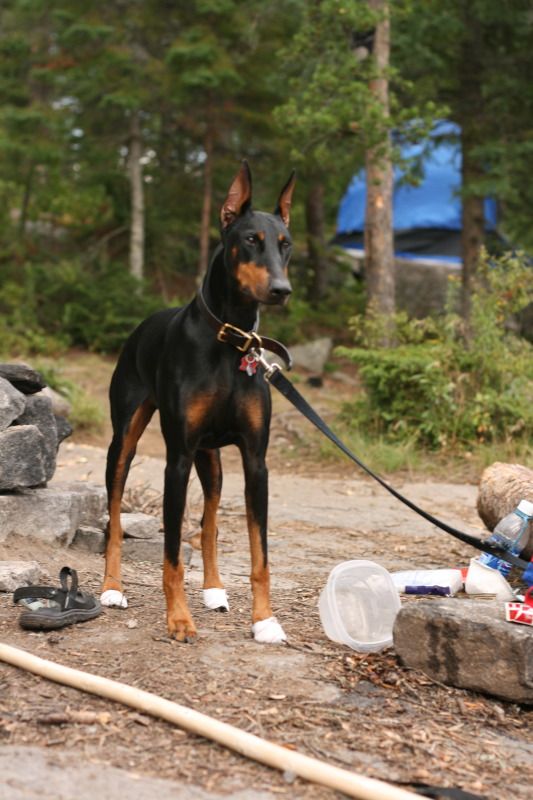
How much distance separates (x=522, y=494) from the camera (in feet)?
20.2

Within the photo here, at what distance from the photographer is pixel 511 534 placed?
542 cm

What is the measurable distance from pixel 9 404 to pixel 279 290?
226cm

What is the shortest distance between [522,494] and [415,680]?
2282 millimetres

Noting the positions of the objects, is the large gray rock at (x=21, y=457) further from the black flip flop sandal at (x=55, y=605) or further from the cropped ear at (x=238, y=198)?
the cropped ear at (x=238, y=198)

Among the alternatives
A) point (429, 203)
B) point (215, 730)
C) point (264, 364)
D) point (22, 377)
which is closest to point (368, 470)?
point (264, 364)

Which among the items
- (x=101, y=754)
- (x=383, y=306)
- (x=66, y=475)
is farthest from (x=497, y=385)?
(x=101, y=754)

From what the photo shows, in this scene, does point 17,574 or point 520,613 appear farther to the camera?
point 17,574

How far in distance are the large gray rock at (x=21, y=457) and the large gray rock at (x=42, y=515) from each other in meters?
0.09

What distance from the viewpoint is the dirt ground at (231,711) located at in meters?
3.17

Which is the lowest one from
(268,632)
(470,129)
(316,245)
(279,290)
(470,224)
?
(268,632)

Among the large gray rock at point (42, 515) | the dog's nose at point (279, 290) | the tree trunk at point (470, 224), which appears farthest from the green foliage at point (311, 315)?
the dog's nose at point (279, 290)

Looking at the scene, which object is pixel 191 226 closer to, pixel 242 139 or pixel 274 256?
pixel 242 139

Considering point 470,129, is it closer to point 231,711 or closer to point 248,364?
point 248,364

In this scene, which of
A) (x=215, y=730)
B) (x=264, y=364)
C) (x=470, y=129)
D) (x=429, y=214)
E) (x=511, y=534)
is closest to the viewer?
(x=215, y=730)
